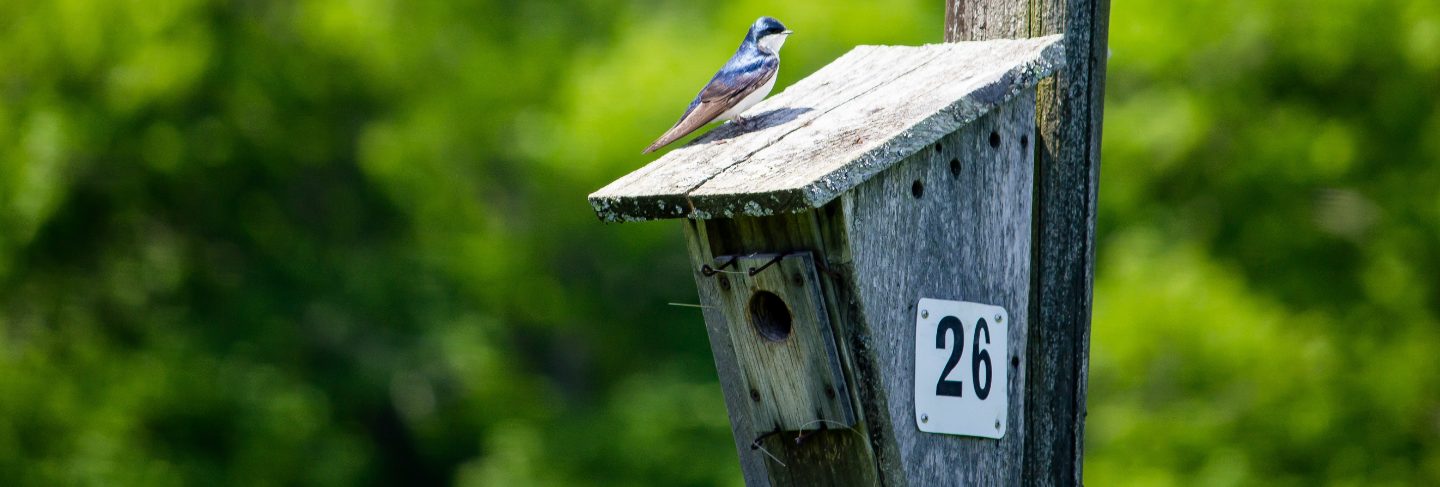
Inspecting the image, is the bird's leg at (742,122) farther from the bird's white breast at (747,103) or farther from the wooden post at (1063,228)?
the wooden post at (1063,228)

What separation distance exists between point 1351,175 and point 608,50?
570 cm

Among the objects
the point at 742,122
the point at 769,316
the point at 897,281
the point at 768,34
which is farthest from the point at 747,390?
the point at 768,34

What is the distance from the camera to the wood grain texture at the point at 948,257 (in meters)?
2.39

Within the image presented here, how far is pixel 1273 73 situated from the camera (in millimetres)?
9195

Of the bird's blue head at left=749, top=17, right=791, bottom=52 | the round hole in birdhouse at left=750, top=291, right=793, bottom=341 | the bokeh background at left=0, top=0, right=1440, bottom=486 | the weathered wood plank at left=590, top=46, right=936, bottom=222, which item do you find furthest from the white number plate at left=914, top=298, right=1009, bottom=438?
the bokeh background at left=0, top=0, right=1440, bottom=486

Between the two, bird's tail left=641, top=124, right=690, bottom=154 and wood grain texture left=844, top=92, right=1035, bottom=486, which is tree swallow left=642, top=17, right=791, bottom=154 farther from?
wood grain texture left=844, top=92, right=1035, bottom=486

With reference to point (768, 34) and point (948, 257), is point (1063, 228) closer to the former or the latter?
point (948, 257)

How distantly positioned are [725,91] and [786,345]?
0.65m

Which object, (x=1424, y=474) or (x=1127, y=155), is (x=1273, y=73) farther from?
(x=1424, y=474)

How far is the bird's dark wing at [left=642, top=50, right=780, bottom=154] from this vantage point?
9.43ft

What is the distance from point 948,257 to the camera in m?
2.51

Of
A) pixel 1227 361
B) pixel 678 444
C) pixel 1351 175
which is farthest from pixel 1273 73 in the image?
pixel 678 444

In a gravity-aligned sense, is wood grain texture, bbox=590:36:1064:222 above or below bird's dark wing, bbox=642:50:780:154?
below

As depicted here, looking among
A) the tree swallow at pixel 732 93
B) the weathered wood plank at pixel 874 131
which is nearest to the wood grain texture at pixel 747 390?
the weathered wood plank at pixel 874 131
